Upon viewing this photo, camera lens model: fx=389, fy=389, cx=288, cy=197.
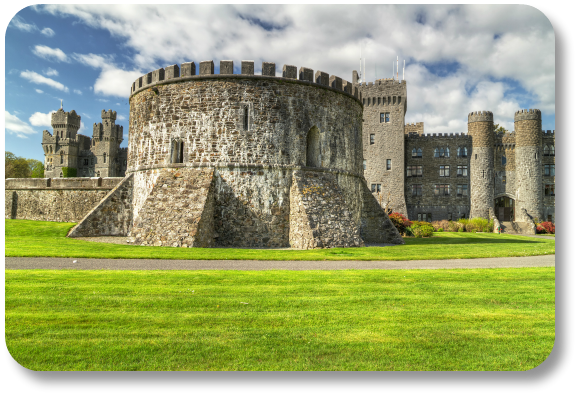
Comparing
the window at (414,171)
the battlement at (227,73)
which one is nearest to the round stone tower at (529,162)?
the window at (414,171)

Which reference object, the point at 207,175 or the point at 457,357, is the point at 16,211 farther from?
the point at 457,357

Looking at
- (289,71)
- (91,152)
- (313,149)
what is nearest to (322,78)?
(289,71)

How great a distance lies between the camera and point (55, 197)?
986 inches

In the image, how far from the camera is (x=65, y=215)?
24.7 m

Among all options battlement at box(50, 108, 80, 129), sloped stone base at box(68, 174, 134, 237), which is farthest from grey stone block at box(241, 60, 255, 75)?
battlement at box(50, 108, 80, 129)

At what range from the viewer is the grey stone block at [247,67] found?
1800cm

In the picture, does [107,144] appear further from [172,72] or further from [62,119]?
[172,72]

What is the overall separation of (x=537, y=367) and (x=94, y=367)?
4.33 meters

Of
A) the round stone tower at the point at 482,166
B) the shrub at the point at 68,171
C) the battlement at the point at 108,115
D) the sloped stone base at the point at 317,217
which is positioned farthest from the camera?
the battlement at the point at 108,115

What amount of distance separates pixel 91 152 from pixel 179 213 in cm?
6795

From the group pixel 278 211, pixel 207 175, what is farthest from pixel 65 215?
pixel 278 211

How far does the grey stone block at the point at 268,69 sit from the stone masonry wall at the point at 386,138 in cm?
3380

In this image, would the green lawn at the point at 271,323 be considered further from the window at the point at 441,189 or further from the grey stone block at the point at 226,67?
the window at the point at 441,189

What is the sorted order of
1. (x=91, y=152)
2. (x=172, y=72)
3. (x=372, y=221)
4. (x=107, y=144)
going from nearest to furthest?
1. (x=172, y=72)
2. (x=372, y=221)
3. (x=107, y=144)
4. (x=91, y=152)
